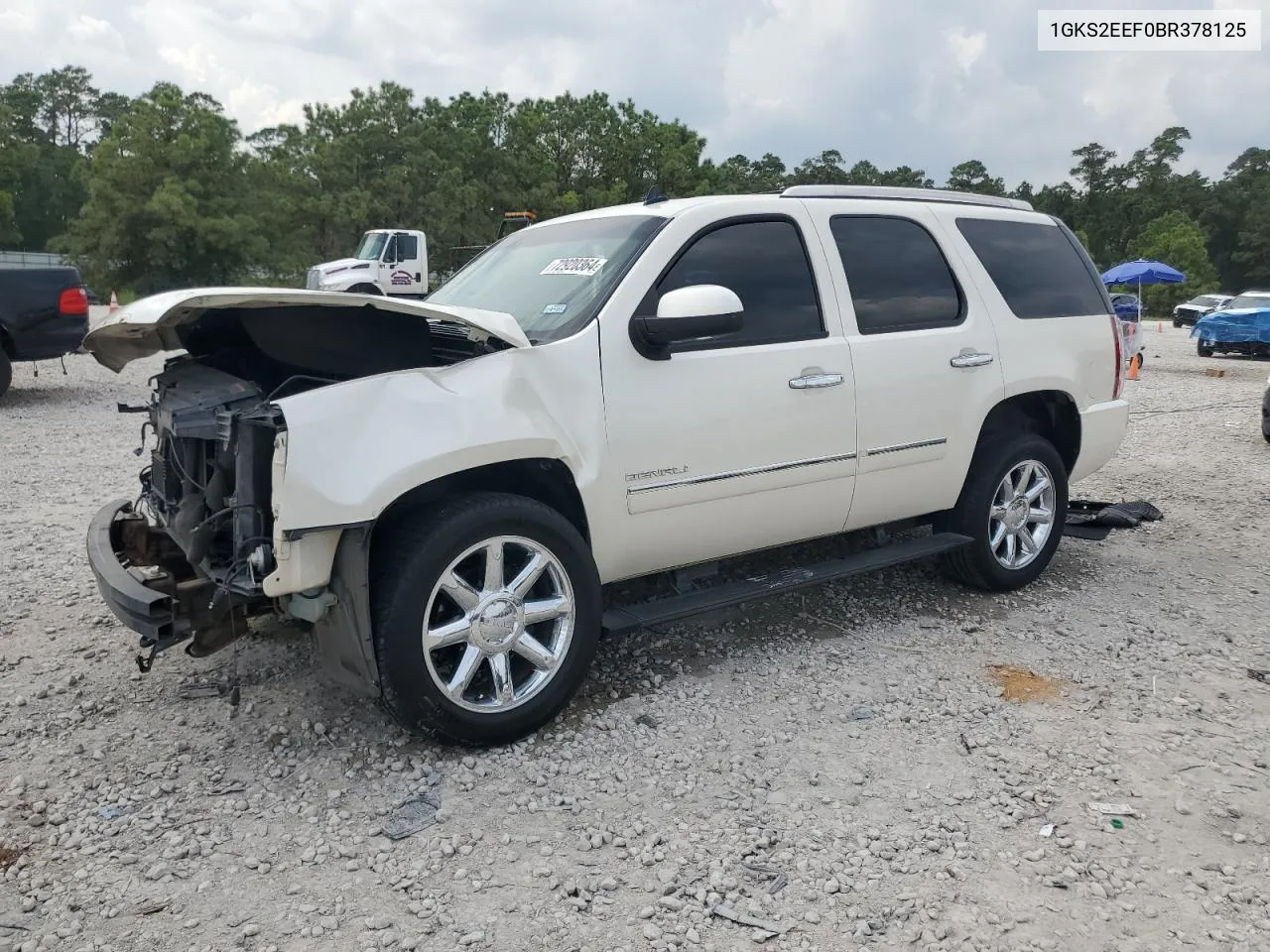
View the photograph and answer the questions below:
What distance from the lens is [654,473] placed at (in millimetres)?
3682

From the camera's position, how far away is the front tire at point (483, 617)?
316 cm

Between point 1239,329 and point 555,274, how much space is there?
77.4 ft

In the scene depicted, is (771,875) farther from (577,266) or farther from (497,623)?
(577,266)

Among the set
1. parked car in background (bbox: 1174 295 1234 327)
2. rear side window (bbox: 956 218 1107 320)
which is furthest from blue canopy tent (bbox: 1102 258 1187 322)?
rear side window (bbox: 956 218 1107 320)

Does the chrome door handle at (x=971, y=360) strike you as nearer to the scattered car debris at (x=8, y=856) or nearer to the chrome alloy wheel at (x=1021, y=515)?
the chrome alloy wheel at (x=1021, y=515)

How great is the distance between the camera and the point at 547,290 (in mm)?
3949

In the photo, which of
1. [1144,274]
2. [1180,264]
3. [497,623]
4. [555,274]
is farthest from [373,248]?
[1180,264]

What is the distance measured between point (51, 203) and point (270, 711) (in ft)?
235

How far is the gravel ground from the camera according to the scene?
8.42 feet

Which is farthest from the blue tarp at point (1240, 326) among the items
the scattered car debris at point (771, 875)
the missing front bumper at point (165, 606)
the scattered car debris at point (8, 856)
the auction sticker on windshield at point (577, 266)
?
the scattered car debris at point (8, 856)

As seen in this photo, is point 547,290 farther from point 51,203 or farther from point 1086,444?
point 51,203

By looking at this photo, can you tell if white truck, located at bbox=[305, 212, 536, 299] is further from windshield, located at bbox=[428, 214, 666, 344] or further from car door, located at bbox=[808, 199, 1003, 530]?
car door, located at bbox=[808, 199, 1003, 530]

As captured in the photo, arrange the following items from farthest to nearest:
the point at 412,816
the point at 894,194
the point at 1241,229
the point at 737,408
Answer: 1. the point at 1241,229
2. the point at 894,194
3. the point at 737,408
4. the point at 412,816

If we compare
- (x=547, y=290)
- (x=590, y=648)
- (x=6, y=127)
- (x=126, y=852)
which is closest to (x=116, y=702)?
(x=126, y=852)
